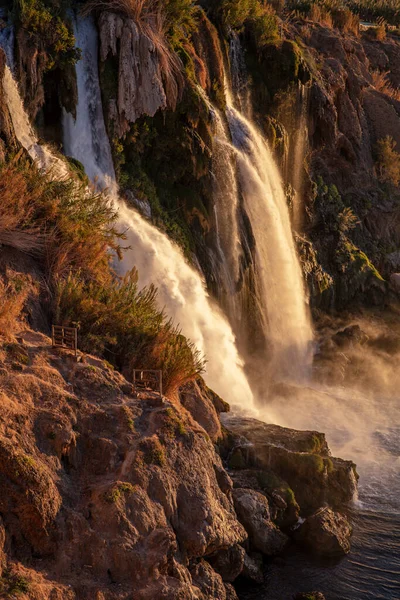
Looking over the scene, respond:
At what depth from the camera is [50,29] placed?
512 inches

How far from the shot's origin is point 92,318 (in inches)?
348

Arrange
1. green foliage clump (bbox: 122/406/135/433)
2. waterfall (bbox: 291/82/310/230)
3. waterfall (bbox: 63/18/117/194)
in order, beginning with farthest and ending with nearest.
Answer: waterfall (bbox: 291/82/310/230), waterfall (bbox: 63/18/117/194), green foliage clump (bbox: 122/406/135/433)

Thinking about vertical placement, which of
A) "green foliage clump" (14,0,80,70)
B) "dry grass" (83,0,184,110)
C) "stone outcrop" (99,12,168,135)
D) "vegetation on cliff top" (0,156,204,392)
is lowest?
"vegetation on cliff top" (0,156,204,392)

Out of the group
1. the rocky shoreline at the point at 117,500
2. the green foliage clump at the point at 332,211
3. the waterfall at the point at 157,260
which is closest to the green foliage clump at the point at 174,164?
the waterfall at the point at 157,260

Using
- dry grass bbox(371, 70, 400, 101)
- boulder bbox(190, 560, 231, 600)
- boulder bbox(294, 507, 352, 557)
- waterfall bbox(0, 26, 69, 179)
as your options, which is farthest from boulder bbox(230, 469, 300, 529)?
dry grass bbox(371, 70, 400, 101)

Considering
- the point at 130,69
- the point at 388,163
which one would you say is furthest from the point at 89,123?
the point at 388,163

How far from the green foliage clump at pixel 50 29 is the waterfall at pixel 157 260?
559 mm

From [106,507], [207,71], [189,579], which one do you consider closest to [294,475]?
[189,579]

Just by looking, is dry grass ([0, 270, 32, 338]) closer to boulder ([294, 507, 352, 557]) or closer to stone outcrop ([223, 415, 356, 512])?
stone outcrop ([223, 415, 356, 512])

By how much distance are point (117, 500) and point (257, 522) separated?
2621mm

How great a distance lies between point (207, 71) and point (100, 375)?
1191 cm

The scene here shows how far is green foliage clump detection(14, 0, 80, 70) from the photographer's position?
12.5 meters

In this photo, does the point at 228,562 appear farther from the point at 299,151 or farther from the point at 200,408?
the point at 299,151

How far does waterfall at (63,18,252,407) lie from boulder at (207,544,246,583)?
206 inches
